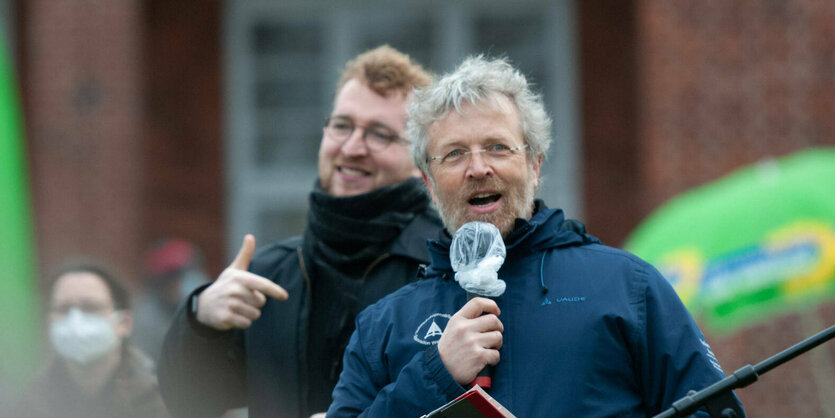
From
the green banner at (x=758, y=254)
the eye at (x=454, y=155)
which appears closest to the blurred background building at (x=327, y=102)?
the green banner at (x=758, y=254)

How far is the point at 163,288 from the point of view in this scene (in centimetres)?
705

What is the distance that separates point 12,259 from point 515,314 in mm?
1491

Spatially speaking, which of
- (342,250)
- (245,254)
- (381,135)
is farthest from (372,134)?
(245,254)

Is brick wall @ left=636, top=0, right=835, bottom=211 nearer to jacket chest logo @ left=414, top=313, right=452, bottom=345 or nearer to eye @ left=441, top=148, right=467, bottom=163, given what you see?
eye @ left=441, top=148, right=467, bottom=163

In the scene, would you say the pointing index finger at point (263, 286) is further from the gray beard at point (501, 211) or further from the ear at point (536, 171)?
the ear at point (536, 171)

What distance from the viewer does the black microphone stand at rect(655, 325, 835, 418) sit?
2104 mm

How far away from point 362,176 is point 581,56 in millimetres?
6352

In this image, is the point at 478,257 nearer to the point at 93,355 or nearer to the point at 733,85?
the point at 93,355

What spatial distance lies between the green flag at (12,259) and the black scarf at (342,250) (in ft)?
2.72

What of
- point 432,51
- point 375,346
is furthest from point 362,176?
point 432,51

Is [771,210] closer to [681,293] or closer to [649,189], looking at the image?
[681,293]

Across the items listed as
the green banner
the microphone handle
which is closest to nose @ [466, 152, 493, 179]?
the microphone handle

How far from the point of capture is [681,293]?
15.8 feet

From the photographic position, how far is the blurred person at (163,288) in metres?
6.64
